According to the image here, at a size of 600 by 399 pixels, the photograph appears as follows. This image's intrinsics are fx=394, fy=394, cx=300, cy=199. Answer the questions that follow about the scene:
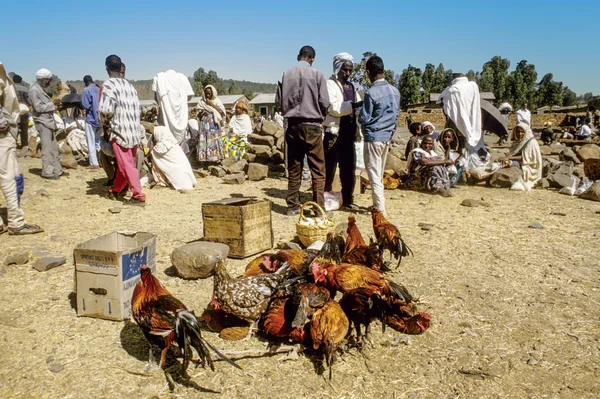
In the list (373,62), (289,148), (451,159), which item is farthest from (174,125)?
(451,159)

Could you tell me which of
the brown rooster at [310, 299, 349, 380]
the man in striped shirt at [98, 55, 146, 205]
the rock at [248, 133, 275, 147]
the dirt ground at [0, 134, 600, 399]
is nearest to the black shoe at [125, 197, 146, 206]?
the man in striped shirt at [98, 55, 146, 205]

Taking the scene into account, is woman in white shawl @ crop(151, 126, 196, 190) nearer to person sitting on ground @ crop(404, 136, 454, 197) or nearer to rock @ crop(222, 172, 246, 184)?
rock @ crop(222, 172, 246, 184)

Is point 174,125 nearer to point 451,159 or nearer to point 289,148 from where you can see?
point 289,148

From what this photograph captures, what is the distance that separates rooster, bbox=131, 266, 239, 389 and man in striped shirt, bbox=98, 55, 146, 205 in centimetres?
428

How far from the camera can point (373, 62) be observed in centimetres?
567

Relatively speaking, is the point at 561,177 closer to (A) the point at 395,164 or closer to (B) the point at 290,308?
(A) the point at 395,164

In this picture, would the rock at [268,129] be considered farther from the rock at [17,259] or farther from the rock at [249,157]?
the rock at [17,259]

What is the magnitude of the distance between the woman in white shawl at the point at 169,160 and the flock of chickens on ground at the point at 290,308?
5.19 m

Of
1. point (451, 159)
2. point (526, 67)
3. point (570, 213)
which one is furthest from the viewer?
point (526, 67)

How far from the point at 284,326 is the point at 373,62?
415 cm

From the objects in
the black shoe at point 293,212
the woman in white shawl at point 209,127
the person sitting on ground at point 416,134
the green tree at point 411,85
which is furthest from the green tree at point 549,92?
the black shoe at point 293,212

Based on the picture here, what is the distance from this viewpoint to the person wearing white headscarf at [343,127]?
6375 millimetres

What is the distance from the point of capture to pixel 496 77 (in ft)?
172

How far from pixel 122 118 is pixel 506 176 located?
7.62m
